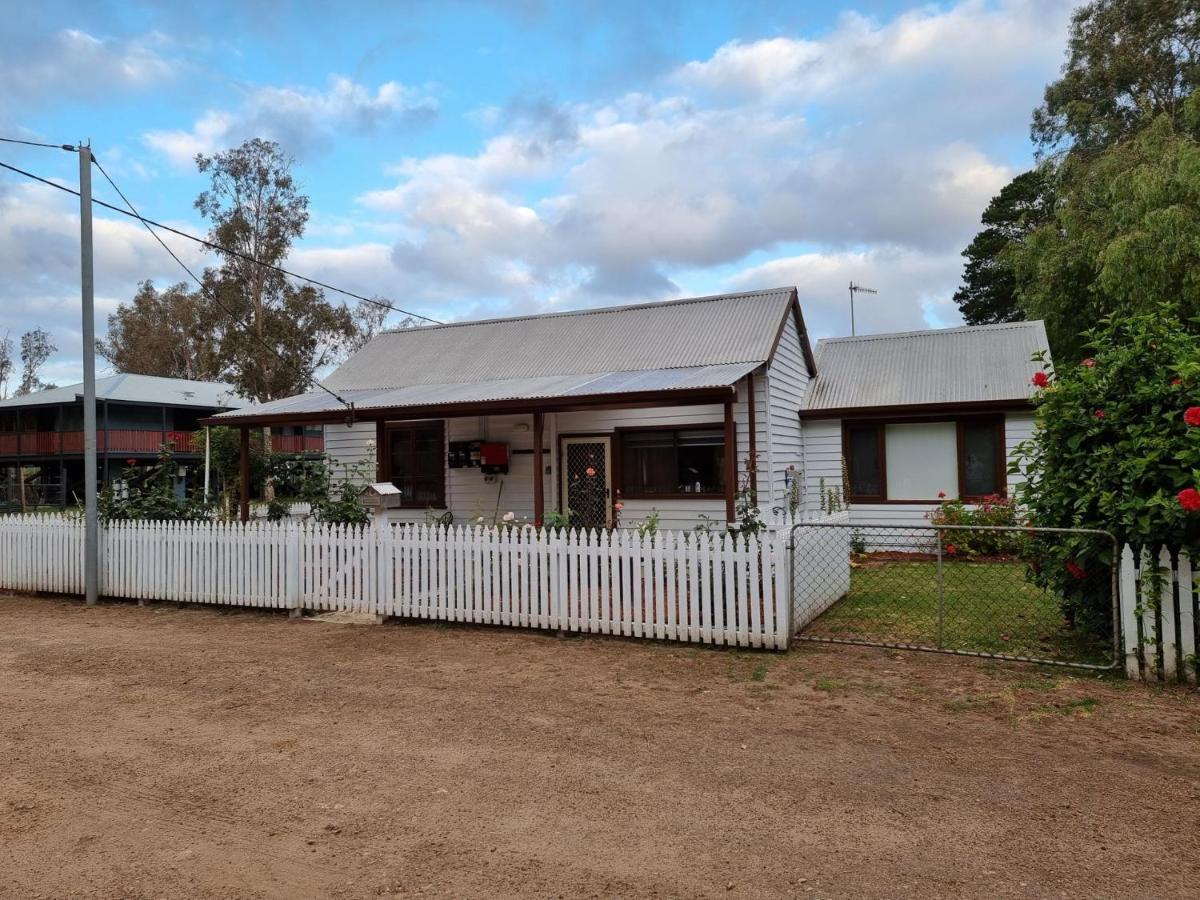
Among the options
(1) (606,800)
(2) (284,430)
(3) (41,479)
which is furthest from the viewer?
(2) (284,430)

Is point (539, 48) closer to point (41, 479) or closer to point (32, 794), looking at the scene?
point (32, 794)

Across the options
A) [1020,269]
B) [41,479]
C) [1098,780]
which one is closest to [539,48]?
[1098,780]

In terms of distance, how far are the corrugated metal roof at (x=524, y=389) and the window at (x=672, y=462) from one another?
1053mm

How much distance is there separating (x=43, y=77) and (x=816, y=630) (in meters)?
12.2

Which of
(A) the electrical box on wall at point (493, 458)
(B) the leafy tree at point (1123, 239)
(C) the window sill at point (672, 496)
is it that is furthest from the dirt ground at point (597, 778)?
(B) the leafy tree at point (1123, 239)

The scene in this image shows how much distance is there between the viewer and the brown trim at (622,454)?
11719mm

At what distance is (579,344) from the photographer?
14.4 m

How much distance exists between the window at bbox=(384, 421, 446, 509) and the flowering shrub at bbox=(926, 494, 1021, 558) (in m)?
8.36

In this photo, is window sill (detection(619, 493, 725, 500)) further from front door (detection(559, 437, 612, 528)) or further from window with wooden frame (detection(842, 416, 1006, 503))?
window with wooden frame (detection(842, 416, 1006, 503))

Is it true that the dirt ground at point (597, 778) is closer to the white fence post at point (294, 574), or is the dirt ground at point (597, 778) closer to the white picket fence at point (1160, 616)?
the white picket fence at point (1160, 616)

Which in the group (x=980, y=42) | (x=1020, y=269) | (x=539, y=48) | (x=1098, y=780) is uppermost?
(x=980, y=42)

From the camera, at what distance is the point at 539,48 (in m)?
11.5

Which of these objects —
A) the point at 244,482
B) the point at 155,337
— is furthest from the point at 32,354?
→ the point at 244,482

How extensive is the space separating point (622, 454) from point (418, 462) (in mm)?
3938
